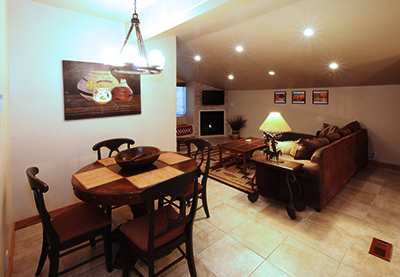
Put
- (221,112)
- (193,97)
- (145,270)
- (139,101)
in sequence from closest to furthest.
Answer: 1. (145,270)
2. (139,101)
3. (193,97)
4. (221,112)

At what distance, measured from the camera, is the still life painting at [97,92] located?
2824 millimetres

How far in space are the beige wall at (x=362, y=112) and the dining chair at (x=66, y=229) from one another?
5751 millimetres

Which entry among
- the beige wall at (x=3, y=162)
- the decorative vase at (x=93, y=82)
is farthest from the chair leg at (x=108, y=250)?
the decorative vase at (x=93, y=82)

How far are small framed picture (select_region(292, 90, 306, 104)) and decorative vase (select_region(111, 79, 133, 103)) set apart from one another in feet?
16.2

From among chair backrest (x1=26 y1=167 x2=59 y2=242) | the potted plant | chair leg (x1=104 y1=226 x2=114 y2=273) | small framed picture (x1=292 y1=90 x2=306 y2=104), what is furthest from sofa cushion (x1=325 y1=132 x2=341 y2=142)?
the potted plant

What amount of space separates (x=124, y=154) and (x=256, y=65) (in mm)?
3980

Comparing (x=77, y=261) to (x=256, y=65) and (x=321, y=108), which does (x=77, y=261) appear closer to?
(x=256, y=65)

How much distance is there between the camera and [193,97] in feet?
25.9

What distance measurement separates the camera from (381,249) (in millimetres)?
2225

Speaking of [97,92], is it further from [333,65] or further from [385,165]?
[385,165]

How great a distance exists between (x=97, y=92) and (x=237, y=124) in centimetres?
565

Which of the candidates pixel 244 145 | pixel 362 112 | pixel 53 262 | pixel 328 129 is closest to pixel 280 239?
pixel 53 262

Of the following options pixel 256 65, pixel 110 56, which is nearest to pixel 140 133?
pixel 110 56

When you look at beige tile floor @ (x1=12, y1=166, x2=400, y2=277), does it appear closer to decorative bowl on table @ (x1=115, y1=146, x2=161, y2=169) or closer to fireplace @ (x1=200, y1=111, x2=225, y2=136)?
decorative bowl on table @ (x1=115, y1=146, x2=161, y2=169)
